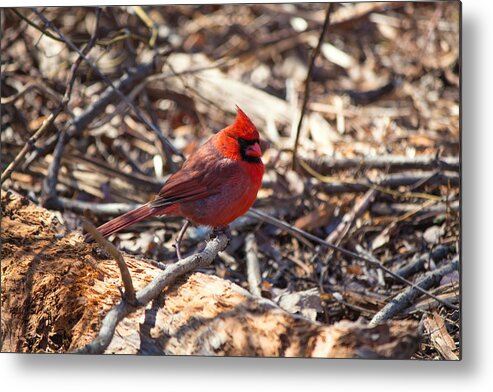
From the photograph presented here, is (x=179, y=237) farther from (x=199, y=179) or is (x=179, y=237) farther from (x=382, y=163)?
(x=382, y=163)

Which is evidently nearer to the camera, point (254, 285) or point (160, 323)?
point (160, 323)

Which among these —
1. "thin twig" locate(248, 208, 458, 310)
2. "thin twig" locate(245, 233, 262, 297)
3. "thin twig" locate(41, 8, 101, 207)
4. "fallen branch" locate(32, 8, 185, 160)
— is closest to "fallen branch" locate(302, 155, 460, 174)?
"thin twig" locate(248, 208, 458, 310)

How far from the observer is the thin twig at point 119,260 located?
2.43 m

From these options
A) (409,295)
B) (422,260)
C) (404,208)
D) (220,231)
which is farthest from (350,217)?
(220,231)

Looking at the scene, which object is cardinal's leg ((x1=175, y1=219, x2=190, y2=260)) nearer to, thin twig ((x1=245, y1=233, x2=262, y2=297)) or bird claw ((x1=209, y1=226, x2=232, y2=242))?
bird claw ((x1=209, y1=226, x2=232, y2=242))

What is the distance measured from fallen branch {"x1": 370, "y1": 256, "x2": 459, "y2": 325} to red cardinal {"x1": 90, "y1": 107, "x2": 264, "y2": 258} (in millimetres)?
621

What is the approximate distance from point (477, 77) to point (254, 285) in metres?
1.14

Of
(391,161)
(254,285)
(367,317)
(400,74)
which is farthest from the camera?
(400,74)

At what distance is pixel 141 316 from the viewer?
2.63 m

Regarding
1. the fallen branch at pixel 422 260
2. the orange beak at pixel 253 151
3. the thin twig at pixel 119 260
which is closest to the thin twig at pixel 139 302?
the thin twig at pixel 119 260

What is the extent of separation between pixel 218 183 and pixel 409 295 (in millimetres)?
812

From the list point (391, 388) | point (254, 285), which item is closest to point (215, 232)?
point (254, 285)

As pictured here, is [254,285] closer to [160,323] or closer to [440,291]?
[160,323]

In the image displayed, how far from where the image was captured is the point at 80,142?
3.48 meters
